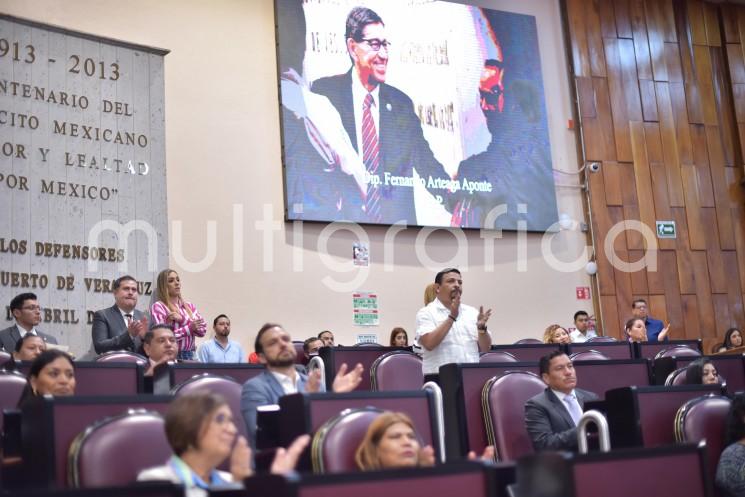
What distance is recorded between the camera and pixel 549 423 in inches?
157

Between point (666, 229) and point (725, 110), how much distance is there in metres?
1.74

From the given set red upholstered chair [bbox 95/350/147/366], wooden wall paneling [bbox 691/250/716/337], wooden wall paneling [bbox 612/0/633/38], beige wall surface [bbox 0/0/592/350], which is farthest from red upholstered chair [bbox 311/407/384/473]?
wooden wall paneling [bbox 612/0/633/38]

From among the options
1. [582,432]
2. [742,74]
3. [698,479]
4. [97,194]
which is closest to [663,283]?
[742,74]

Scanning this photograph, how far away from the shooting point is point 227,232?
767 cm

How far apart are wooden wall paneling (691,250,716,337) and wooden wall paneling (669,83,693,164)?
1.05 m

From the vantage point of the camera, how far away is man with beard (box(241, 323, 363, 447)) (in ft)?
11.3

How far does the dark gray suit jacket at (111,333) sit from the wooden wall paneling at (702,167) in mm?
6426

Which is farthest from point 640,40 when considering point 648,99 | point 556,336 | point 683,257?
point 556,336

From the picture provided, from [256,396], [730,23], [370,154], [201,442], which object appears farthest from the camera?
[730,23]

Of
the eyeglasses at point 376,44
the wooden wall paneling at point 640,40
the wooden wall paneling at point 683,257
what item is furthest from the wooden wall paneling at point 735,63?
the eyeglasses at point 376,44

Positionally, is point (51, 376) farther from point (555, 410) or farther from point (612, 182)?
point (612, 182)

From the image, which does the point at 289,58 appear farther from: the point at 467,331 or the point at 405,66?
the point at 467,331

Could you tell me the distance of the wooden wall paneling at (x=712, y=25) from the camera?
34.4 ft

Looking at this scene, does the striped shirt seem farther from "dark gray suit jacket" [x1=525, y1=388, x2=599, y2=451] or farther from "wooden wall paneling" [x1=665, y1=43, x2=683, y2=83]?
"wooden wall paneling" [x1=665, y1=43, x2=683, y2=83]
